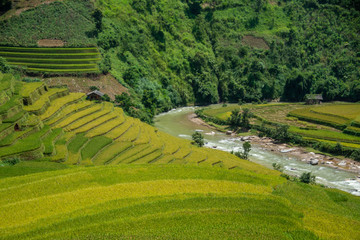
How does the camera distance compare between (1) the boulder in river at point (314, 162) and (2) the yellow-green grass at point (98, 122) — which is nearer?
(2) the yellow-green grass at point (98, 122)

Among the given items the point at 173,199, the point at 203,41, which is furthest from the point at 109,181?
the point at 203,41

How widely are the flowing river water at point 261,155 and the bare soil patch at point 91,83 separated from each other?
46.2 feet

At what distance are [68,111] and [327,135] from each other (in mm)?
53958

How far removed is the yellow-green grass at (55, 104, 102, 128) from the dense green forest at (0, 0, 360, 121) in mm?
14815

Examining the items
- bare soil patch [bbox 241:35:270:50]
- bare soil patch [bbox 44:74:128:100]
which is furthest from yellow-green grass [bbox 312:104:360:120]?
bare soil patch [bbox 44:74:128:100]

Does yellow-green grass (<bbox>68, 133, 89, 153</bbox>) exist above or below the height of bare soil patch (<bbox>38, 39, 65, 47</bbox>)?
below

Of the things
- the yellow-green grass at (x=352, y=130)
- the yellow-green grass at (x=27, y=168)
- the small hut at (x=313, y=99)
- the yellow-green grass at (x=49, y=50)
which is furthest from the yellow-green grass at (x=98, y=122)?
the small hut at (x=313, y=99)

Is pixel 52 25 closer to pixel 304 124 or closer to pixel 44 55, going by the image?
pixel 44 55

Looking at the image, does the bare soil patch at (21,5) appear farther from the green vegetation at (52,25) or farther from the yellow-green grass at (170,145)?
the yellow-green grass at (170,145)

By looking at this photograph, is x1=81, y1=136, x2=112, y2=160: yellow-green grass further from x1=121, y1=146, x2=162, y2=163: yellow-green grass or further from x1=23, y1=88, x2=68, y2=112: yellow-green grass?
x1=23, y1=88, x2=68, y2=112: yellow-green grass

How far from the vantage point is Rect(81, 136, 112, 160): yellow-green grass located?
3930 cm

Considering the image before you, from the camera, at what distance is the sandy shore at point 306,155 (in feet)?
180

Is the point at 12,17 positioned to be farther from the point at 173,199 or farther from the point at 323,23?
the point at 323,23

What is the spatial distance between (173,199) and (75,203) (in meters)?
7.82
